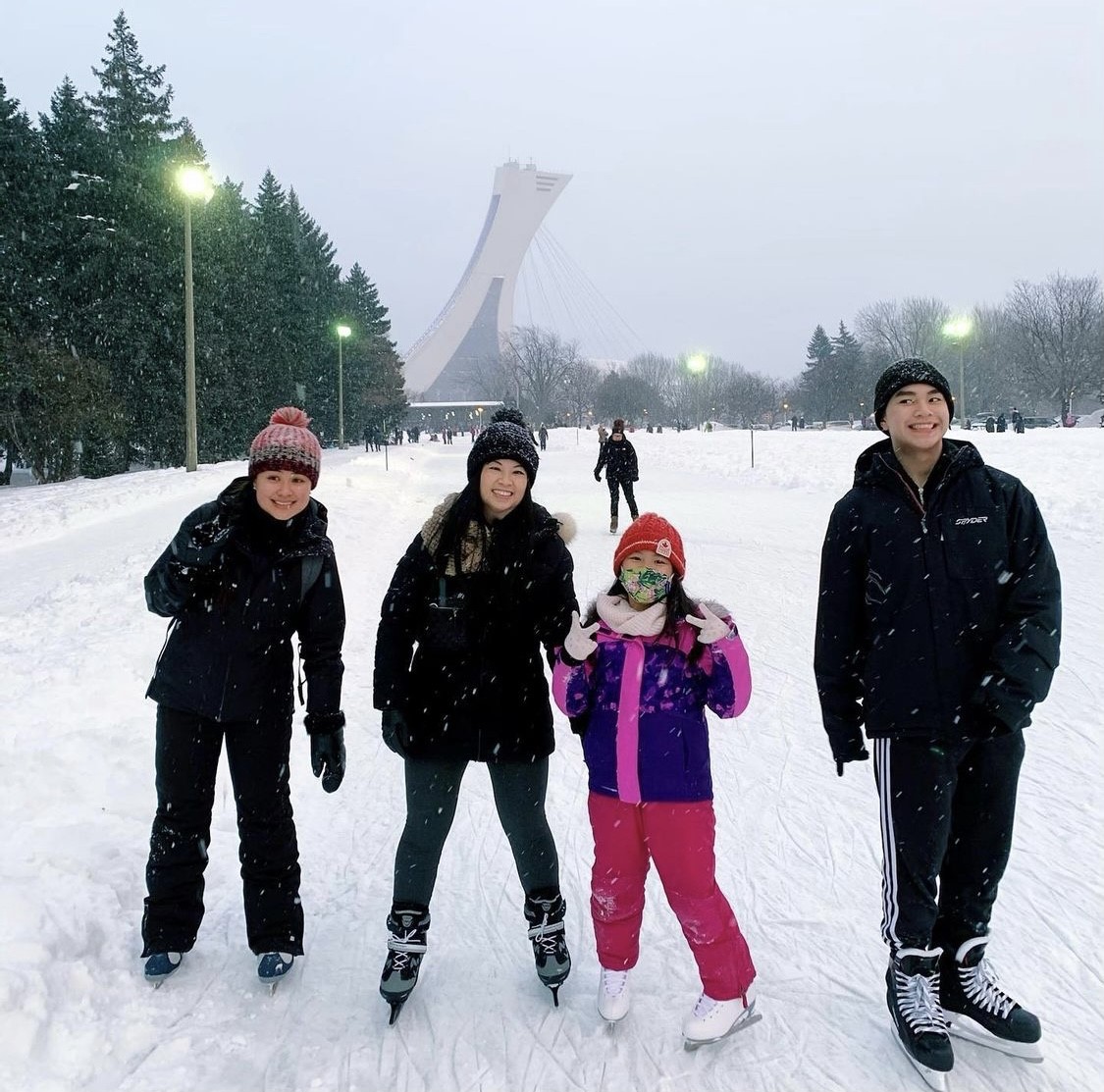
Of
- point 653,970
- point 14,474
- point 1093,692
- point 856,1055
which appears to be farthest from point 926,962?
point 14,474

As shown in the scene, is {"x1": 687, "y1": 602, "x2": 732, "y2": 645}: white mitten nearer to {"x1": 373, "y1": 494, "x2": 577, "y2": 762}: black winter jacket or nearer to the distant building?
{"x1": 373, "y1": 494, "x2": 577, "y2": 762}: black winter jacket

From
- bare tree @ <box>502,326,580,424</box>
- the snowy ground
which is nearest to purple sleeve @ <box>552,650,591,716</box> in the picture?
the snowy ground

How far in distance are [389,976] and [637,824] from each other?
0.93 metres

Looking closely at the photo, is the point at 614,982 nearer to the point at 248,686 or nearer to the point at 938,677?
the point at 938,677

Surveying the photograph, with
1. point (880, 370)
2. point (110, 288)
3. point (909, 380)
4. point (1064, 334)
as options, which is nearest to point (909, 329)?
point (880, 370)

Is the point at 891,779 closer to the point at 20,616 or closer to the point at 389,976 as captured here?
the point at 389,976

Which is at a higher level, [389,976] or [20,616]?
[20,616]

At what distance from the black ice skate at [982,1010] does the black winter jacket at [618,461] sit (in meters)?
10.1

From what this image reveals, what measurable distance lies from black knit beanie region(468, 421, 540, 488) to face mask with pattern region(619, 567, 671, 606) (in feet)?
1.49

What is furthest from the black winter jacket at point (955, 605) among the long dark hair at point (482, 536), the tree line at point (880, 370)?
the tree line at point (880, 370)

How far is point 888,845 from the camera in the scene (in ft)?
7.88

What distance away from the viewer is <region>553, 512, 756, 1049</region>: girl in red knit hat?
2414 millimetres

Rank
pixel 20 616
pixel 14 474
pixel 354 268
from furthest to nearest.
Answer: pixel 354 268, pixel 14 474, pixel 20 616

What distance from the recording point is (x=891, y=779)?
2375mm
